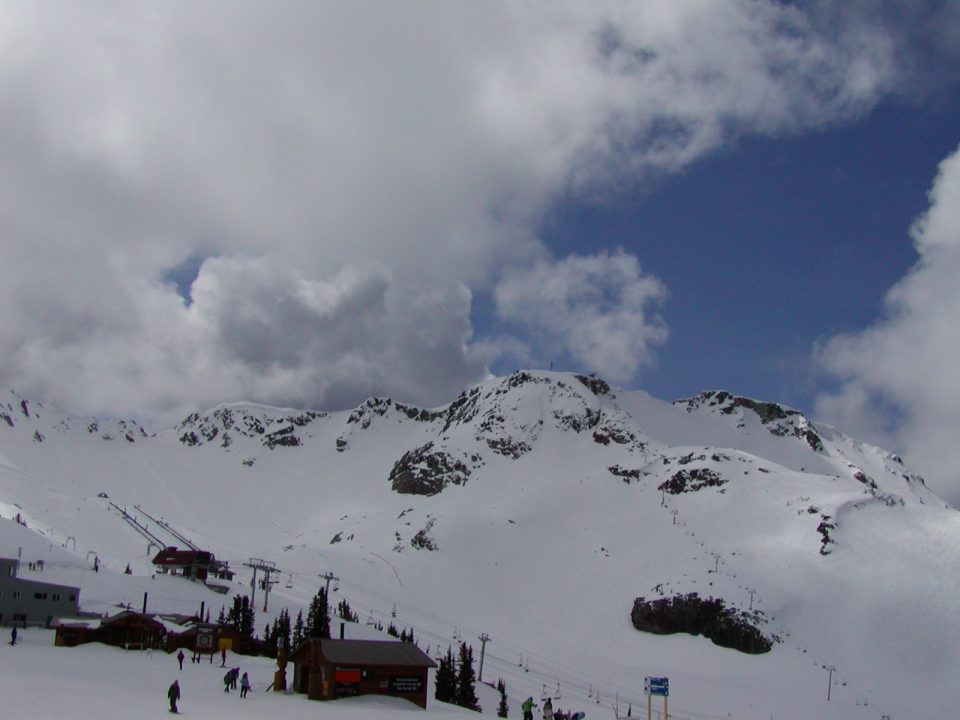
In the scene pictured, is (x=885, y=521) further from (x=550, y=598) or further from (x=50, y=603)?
(x=50, y=603)

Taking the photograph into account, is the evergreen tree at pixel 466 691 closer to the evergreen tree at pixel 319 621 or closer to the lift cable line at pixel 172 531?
the evergreen tree at pixel 319 621

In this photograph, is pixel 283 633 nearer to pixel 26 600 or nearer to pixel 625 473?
pixel 26 600

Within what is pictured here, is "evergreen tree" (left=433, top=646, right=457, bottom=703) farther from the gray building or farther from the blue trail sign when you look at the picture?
the gray building

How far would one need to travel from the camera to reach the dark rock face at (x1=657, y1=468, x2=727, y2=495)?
557 ft

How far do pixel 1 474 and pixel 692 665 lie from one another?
13858cm

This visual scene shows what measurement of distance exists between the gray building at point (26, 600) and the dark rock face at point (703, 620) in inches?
3099

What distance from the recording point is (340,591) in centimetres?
12719

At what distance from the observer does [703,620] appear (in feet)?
394

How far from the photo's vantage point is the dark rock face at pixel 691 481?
557 ft

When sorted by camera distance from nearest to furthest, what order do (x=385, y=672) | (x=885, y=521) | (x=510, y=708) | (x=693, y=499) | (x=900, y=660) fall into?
1. (x=385, y=672)
2. (x=510, y=708)
3. (x=900, y=660)
4. (x=885, y=521)
5. (x=693, y=499)

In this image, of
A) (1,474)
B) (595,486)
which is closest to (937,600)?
(595,486)

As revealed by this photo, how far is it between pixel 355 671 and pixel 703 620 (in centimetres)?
8374

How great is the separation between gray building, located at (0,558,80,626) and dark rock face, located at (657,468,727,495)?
12250 cm

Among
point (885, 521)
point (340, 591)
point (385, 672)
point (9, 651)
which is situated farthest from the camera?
point (885, 521)
